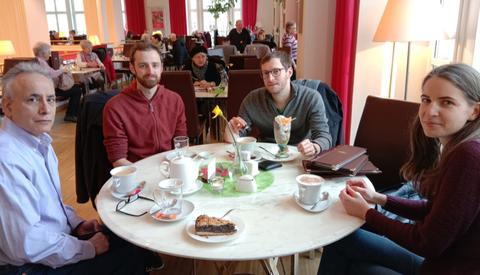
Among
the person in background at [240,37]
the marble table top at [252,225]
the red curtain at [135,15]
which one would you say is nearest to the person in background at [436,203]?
the marble table top at [252,225]

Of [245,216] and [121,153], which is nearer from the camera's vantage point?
[245,216]

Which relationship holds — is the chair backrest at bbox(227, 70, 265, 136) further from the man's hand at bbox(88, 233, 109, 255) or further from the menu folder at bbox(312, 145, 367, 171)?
the man's hand at bbox(88, 233, 109, 255)

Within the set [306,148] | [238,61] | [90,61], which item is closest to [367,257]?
[306,148]

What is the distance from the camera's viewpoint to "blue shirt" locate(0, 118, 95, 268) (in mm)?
1042

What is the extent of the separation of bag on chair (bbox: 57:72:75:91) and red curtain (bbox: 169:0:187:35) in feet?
36.3

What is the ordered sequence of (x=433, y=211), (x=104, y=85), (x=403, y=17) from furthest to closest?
1. (x=104, y=85)
2. (x=403, y=17)
3. (x=433, y=211)

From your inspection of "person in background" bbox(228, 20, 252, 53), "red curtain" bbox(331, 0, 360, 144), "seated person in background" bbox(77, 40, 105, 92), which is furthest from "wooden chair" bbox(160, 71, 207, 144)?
"person in background" bbox(228, 20, 252, 53)

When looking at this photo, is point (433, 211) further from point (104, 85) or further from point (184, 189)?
point (104, 85)

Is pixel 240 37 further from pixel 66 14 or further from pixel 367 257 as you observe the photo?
pixel 66 14

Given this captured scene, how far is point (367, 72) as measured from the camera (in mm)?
3057

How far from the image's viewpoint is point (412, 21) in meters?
2.32

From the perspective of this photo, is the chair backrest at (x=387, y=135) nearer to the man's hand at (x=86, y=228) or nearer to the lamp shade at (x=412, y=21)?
the lamp shade at (x=412, y=21)

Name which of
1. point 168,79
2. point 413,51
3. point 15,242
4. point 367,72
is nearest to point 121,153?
point 15,242

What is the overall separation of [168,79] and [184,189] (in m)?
2.06
